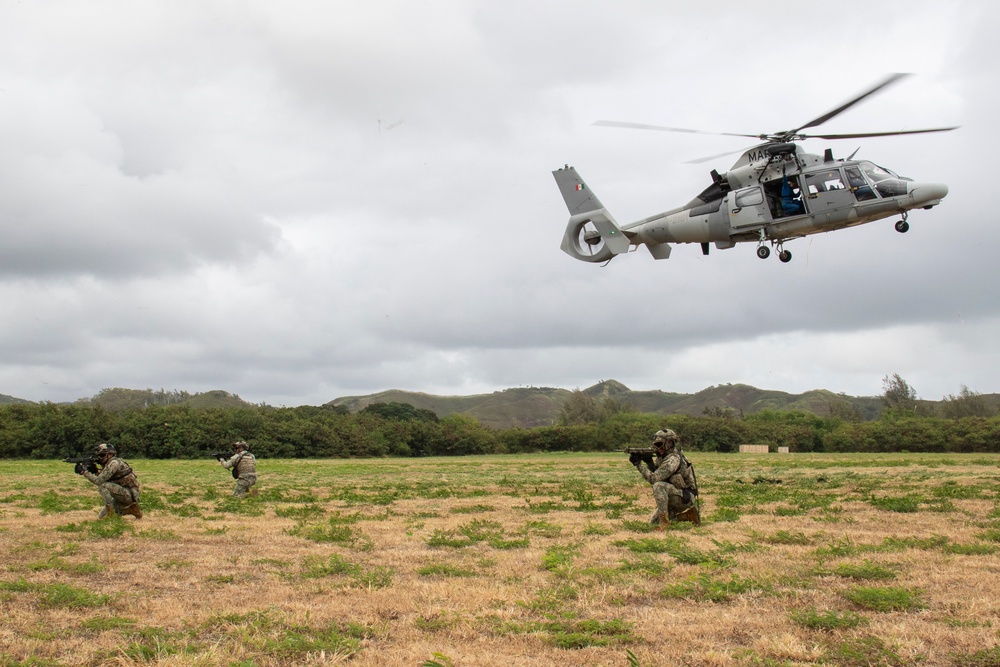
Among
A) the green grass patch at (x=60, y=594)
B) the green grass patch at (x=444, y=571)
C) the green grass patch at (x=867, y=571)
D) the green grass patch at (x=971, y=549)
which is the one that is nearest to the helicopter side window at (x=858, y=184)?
the green grass patch at (x=971, y=549)

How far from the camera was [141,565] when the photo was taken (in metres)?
11.9

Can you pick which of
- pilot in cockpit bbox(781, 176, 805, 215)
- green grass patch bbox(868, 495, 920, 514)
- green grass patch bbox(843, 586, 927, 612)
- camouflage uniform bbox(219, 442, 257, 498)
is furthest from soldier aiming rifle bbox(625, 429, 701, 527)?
pilot in cockpit bbox(781, 176, 805, 215)

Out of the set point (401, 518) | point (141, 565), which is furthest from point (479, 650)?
point (401, 518)

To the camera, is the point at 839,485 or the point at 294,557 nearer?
the point at 294,557

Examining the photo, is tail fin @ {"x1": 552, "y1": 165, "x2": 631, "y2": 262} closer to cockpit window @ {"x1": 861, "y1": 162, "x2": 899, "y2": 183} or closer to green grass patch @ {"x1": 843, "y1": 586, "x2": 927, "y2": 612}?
cockpit window @ {"x1": 861, "y1": 162, "x2": 899, "y2": 183}

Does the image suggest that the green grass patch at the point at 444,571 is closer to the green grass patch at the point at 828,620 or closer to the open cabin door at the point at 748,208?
the green grass patch at the point at 828,620

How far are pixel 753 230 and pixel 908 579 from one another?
19.3 metres

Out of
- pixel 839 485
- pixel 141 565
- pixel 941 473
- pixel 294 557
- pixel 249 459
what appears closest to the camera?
pixel 141 565

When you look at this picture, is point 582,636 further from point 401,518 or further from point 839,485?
point 839,485

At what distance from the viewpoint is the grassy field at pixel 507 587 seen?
748 cm

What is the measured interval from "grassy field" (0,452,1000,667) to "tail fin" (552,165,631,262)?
47.5 feet

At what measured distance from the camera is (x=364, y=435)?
3423 inches

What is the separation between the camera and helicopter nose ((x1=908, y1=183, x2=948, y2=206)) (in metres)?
25.9

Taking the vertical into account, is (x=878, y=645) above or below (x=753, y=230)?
below
